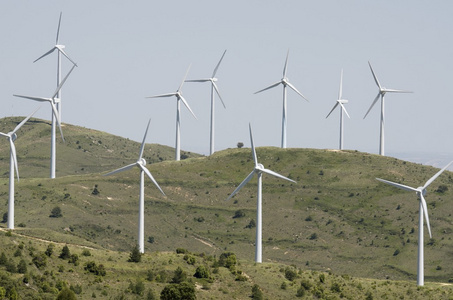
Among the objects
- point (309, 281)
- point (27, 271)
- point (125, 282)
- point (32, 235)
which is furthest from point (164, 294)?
point (32, 235)

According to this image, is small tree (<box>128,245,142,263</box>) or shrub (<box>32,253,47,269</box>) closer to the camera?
shrub (<box>32,253,47,269</box>)

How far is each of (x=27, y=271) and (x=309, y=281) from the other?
47.6m

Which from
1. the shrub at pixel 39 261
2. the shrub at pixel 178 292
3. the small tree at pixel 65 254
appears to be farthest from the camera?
the small tree at pixel 65 254

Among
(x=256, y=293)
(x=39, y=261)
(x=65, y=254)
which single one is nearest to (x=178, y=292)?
(x=256, y=293)

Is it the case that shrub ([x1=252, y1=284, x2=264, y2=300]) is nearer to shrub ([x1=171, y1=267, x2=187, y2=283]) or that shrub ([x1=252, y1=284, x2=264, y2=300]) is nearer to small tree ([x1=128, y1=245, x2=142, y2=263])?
shrub ([x1=171, y1=267, x2=187, y2=283])

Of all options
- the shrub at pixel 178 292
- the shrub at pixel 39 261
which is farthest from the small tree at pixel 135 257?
the shrub at pixel 178 292

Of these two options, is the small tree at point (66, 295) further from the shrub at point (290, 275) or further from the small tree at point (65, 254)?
the shrub at point (290, 275)

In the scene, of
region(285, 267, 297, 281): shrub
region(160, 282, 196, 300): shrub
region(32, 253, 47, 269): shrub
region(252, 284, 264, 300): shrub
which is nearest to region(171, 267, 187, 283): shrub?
region(160, 282, 196, 300): shrub

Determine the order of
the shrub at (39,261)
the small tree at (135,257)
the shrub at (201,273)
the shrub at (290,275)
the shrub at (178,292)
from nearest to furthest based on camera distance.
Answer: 1. the shrub at (178,292)
2. the shrub at (39,261)
3. the shrub at (201,273)
4. the small tree at (135,257)
5. the shrub at (290,275)

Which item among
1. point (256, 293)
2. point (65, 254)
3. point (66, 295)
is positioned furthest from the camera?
point (256, 293)

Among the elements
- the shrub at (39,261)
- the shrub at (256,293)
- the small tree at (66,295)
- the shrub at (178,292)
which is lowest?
the shrub at (256,293)

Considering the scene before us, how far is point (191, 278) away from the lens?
155 m

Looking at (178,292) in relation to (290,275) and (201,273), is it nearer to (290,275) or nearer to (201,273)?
(201,273)

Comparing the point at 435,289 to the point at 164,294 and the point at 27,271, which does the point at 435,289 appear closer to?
the point at 164,294
